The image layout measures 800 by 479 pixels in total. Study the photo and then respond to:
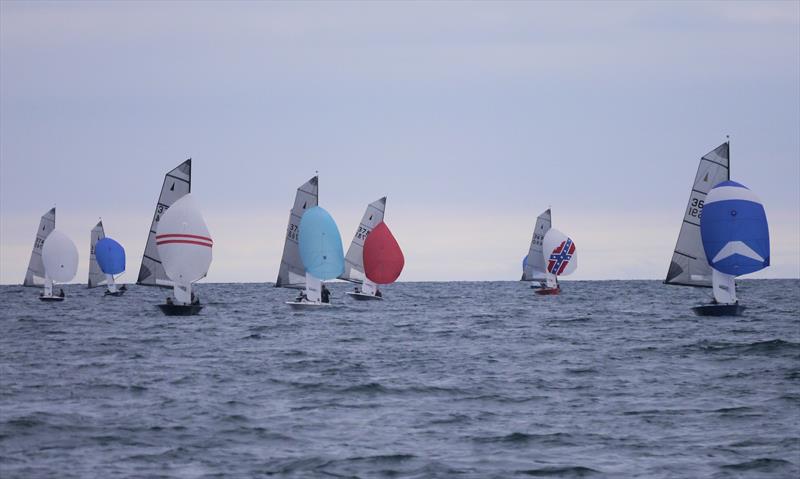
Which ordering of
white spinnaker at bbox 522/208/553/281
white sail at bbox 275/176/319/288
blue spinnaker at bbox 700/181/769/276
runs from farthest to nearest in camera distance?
white spinnaker at bbox 522/208/553/281 → white sail at bbox 275/176/319/288 → blue spinnaker at bbox 700/181/769/276

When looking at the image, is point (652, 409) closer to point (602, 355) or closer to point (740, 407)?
point (740, 407)

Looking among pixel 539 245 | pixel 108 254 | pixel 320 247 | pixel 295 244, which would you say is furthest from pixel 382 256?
pixel 539 245

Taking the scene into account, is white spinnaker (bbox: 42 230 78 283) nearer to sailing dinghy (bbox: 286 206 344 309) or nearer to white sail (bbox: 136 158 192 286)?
white sail (bbox: 136 158 192 286)

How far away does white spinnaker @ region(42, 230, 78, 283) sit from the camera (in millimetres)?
81188

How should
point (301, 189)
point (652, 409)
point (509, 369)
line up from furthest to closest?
point (301, 189) → point (509, 369) → point (652, 409)

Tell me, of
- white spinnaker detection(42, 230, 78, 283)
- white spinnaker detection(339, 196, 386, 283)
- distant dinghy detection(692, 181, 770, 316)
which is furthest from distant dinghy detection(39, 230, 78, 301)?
distant dinghy detection(692, 181, 770, 316)

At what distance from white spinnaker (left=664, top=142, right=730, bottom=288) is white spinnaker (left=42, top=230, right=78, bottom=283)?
51.6m

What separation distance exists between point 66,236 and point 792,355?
6484 cm

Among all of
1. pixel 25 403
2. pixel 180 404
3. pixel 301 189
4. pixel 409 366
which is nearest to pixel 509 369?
pixel 409 366

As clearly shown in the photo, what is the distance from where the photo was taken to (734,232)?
43844 millimetres

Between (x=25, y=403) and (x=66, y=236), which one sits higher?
(x=66, y=236)

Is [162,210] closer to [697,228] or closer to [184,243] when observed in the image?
[184,243]

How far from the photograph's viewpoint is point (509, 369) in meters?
29.8

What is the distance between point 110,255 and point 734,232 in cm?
6418
